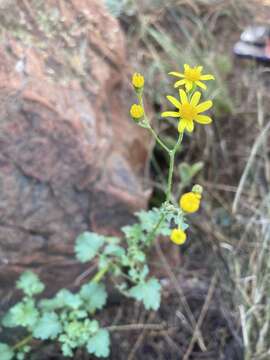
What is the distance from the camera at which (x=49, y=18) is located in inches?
74.6

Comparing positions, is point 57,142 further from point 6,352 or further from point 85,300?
point 6,352

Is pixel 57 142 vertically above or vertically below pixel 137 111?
below

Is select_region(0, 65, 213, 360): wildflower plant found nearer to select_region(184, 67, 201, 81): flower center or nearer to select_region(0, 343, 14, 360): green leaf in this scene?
select_region(0, 343, 14, 360): green leaf

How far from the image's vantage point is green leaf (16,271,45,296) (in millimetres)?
1732

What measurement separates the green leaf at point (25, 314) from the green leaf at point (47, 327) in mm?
23

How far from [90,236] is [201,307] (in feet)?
2.06

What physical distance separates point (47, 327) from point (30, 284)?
0.15 meters

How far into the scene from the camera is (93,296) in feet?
5.85

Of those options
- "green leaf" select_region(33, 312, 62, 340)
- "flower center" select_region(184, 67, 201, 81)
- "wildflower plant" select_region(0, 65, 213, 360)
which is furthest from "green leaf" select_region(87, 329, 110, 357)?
"flower center" select_region(184, 67, 201, 81)

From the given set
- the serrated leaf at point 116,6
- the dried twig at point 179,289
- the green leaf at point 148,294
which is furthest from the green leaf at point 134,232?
the serrated leaf at point 116,6

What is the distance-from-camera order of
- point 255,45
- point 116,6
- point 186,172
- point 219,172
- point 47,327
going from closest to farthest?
point 47,327 < point 186,172 < point 219,172 < point 255,45 < point 116,6

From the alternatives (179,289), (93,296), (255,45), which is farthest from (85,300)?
(255,45)

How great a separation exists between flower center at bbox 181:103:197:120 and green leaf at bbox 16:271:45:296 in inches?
30.8

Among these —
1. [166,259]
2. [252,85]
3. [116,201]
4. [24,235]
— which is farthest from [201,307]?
[252,85]
